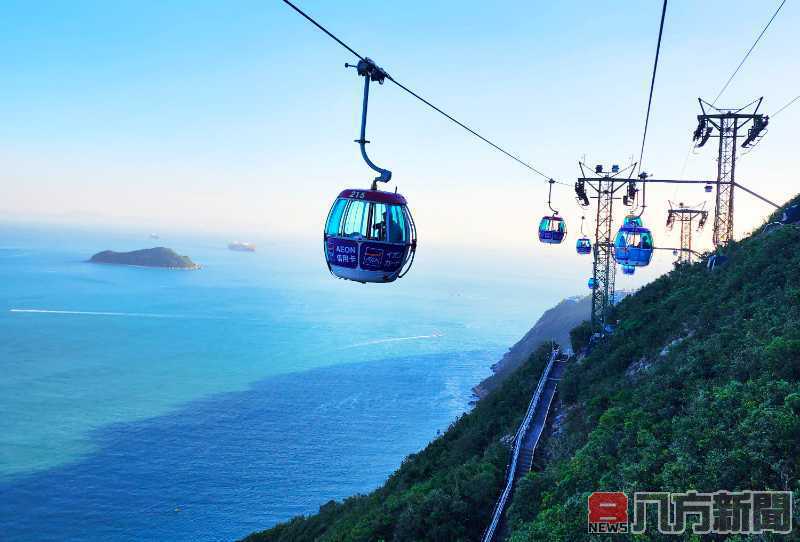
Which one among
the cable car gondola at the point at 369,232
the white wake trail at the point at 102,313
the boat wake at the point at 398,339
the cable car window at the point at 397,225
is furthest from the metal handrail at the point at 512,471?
the white wake trail at the point at 102,313

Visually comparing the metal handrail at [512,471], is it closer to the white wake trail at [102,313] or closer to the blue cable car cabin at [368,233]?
the blue cable car cabin at [368,233]

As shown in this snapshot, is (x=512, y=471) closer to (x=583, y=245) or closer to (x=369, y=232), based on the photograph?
(x=369, y=232)

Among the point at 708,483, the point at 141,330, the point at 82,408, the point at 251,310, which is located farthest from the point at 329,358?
Answer: the point at 708,483

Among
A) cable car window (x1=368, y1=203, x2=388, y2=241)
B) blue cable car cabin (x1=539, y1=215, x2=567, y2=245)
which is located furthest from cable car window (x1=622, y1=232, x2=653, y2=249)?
cable car window (x1=368, y1=203, x2=388, y2=241)

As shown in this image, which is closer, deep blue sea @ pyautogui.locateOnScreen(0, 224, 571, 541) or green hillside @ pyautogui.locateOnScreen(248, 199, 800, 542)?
green hillside @ pyautogui.locateOnScreen(248, 199, 800, 542)

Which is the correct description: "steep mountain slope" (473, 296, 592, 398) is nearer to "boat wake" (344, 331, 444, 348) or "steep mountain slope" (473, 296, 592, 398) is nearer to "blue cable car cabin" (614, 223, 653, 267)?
"boat wake" (344, 331, 444, 348)

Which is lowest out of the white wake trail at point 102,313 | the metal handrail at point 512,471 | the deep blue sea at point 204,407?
the deep blue sea at point 204,407
